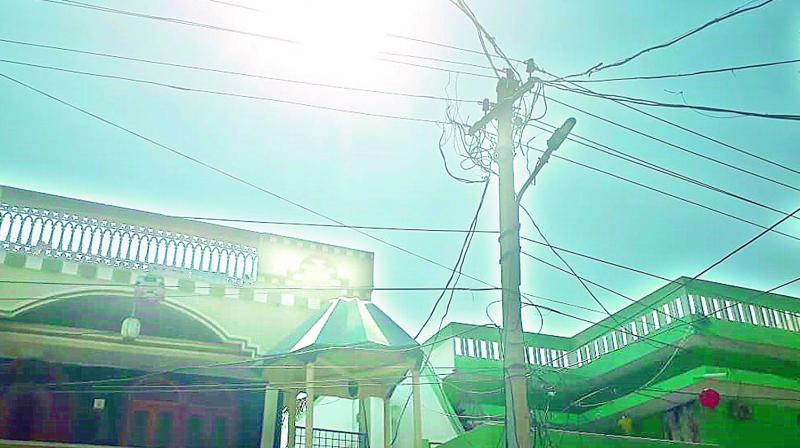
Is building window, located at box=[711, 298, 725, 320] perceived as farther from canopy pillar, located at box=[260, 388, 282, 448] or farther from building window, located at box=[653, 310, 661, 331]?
canopy pillar, located at box=[260, 388, 282, 448]

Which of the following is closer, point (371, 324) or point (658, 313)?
point (371, 324)

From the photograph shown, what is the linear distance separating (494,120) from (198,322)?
5.35 m

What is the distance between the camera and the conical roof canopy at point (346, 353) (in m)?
10.6

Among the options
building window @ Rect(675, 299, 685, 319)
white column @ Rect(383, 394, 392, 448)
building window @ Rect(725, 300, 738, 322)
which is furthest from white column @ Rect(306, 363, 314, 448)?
building window @ Rect(725, 300, 738, 322)

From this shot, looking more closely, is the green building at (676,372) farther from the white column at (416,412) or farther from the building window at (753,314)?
the white column at (416,412)

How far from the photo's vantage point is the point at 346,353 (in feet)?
35.2

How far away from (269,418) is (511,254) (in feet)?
18.3

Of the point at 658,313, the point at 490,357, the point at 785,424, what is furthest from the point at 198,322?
the point at 785,424

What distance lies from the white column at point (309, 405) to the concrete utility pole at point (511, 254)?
3.52 meters

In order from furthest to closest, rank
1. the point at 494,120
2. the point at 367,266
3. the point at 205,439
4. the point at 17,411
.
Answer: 1. the point at 367,266
2. the point at 205,439
3. the point at 17,411
4. the point at 494,120

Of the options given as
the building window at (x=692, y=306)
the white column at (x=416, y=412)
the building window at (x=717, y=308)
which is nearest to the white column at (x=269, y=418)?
the white column at (x=416, y=412)

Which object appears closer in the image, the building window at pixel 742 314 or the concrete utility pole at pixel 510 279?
the concrete utility pole at pixel 510 279

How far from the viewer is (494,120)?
893cm

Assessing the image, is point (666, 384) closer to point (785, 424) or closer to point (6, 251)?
point (785, 424)
